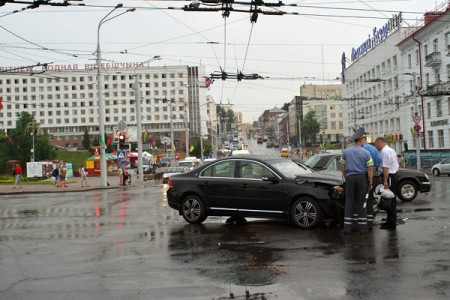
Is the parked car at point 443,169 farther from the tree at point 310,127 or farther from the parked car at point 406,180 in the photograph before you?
the tree at point 310,127

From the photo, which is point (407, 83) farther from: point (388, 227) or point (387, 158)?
point (388, 227)

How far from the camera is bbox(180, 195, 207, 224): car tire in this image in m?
11.0

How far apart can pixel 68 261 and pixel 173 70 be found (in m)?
131

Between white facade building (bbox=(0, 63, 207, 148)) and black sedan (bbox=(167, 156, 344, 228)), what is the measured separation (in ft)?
398

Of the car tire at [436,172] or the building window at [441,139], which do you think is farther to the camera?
the building window at [441,139]

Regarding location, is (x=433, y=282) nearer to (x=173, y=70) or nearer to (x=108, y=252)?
(x=108, y=252)

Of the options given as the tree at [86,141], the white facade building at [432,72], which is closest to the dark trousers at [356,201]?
the white facade building at [432,72]

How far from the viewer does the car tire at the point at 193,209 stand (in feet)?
36.1

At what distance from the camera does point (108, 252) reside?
8.12 metres

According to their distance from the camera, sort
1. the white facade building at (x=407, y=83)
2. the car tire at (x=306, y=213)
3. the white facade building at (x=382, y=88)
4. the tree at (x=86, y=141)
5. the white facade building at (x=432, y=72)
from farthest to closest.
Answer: the tree at (x=86, y=141) → the white facade building at (x=382, y=88) → the white facade building at (x=407, y=83) → the white facade building at (x=432, y=72) → the car tire at (x=306, y=213)

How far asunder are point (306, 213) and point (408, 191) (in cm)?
685

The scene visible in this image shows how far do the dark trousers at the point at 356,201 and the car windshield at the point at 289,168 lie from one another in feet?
4.97

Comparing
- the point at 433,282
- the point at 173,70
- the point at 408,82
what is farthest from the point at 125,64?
the point at 433,282

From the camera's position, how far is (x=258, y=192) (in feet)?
33.7
